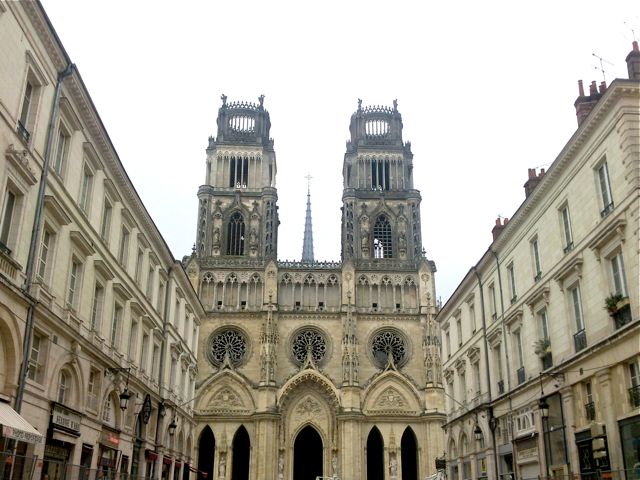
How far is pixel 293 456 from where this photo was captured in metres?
56.8

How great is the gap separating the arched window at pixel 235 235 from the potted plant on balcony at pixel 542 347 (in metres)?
41.4

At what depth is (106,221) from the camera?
2591cm

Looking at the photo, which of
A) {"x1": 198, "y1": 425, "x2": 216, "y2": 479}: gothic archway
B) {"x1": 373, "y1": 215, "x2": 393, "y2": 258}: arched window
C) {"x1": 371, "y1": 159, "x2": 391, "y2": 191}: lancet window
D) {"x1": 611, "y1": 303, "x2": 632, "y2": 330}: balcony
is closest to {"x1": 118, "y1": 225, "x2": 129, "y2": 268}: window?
{"x1": 611, "y1": 303, "x2": 632, "y2": 330}: balcony

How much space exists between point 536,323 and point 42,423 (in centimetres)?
1739

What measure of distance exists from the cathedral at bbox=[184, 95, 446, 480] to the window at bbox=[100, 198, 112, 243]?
3322cm

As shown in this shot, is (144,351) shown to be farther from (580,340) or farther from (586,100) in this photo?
(586,100)

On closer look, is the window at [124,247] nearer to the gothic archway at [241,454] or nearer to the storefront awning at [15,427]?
the storefront awning at [15,427]

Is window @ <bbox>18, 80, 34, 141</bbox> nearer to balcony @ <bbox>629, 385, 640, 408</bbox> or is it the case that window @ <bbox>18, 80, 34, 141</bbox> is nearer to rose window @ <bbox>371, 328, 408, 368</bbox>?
balcony @ <bbox>629, 385, 640, 408</bbox>

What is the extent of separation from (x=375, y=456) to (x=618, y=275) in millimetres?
43228

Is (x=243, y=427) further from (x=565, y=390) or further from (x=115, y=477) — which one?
(x=565, y=390)

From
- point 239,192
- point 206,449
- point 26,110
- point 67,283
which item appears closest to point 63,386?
point 67,283

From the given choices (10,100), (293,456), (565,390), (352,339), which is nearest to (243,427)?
(293,456)

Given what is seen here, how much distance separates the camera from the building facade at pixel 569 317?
18.5m

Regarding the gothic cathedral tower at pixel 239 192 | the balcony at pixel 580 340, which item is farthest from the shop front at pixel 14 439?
the gothic cathedral tower at pixel 239 192
